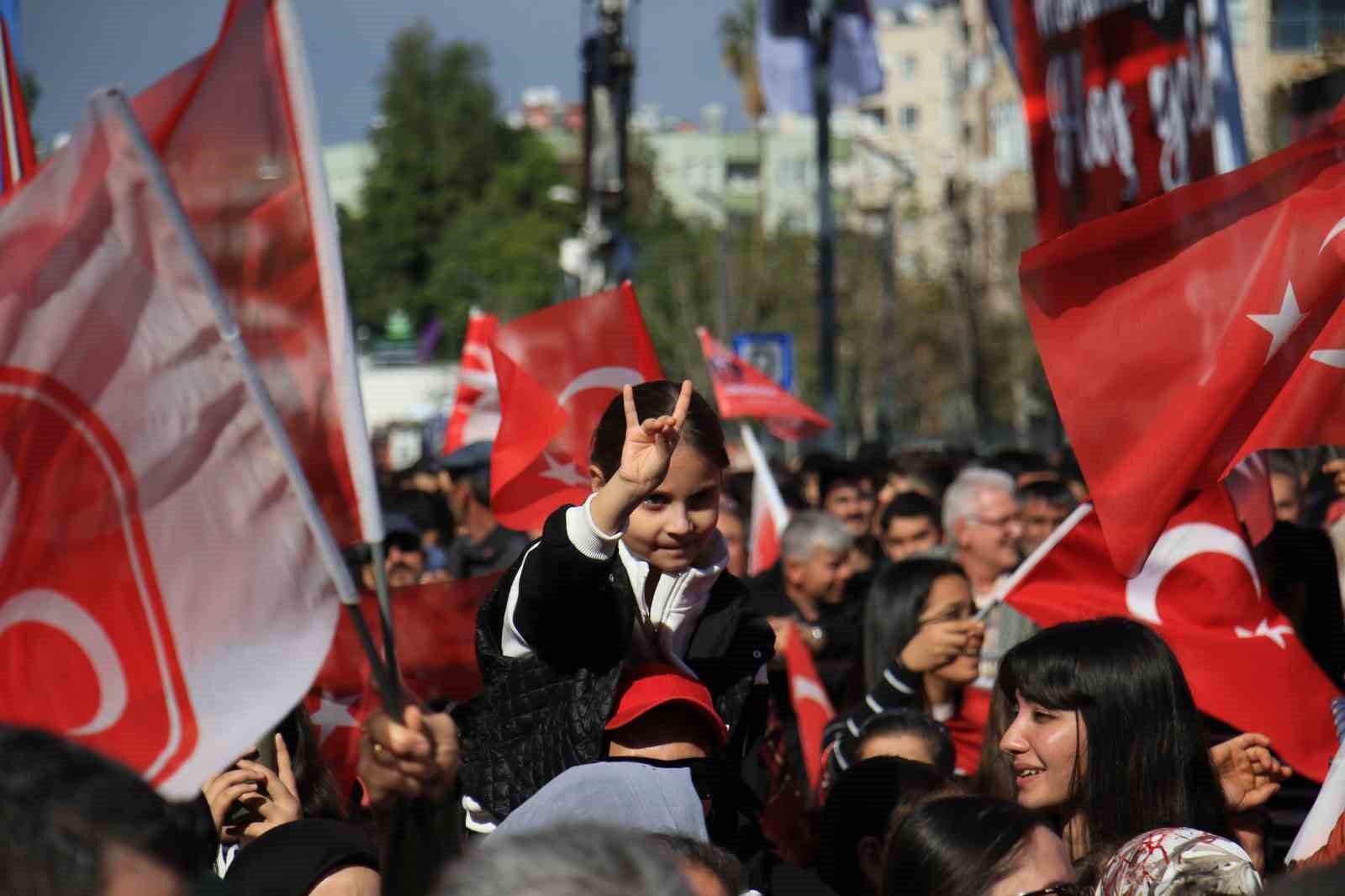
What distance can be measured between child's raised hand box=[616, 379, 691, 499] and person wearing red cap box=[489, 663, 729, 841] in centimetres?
42

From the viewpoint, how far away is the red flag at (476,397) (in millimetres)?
11266

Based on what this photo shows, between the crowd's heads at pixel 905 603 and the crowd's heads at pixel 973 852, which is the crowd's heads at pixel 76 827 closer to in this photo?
the crowd's heads at pixel 973 852

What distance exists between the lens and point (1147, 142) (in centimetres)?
770

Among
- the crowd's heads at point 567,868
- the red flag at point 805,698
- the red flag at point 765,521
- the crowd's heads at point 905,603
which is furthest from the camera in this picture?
the red flag at point 765,521

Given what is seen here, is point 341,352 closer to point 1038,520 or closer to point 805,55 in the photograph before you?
point 1038,520

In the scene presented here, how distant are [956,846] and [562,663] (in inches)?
31.3

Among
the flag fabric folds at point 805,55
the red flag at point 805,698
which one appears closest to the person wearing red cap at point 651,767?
the red flag at point 805,698

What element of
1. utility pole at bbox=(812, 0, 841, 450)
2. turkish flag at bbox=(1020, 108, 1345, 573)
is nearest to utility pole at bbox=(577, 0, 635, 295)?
utility pole at bbox=(812, 0, 841, 450)

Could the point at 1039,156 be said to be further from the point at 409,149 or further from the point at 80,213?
the point at 409,149

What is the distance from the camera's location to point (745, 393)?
12930 mm

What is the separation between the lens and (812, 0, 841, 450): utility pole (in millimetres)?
18969

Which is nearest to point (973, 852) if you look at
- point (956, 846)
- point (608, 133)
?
point (956, 846)

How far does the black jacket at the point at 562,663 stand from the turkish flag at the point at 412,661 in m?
1.20

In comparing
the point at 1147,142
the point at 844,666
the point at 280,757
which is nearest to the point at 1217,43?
the point at 1147,142
